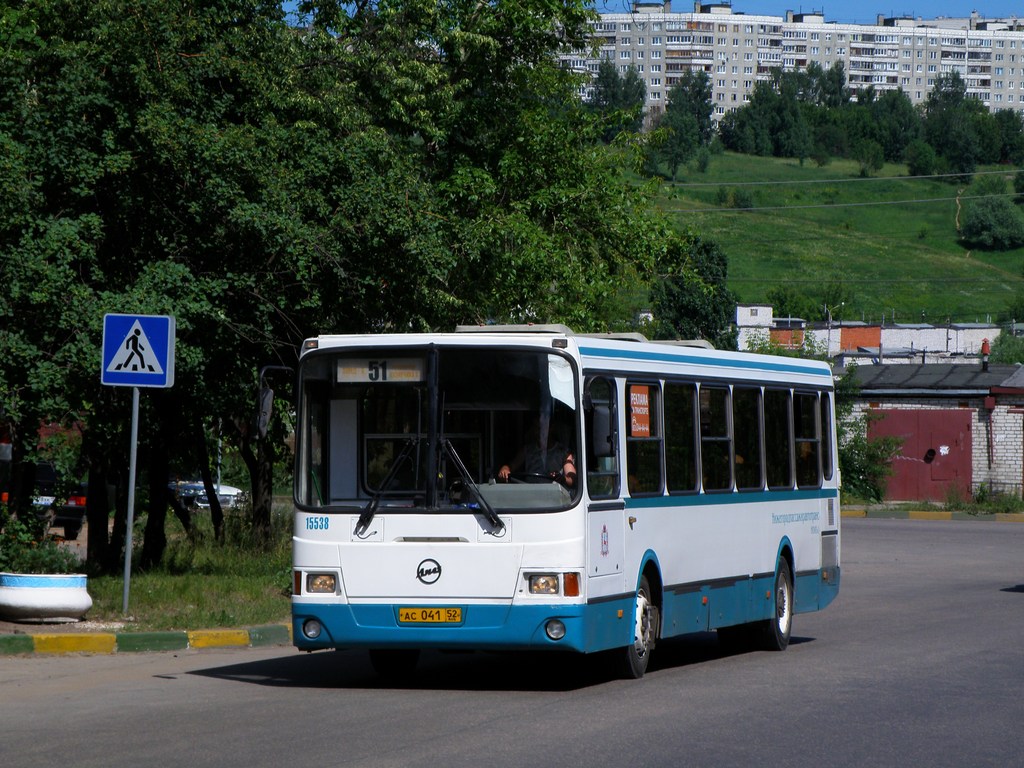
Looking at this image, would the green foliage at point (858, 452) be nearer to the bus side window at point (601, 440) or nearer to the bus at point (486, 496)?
the bus at point (486, 496)

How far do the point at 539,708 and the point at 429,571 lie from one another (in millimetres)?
1383

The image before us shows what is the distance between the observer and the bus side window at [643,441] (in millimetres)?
12398

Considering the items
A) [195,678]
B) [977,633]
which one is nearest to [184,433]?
[195,678]

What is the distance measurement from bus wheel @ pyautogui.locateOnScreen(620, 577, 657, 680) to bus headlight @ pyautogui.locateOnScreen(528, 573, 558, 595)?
1.20 m

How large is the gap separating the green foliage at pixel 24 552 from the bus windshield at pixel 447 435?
4.99m

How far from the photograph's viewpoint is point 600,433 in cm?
1164

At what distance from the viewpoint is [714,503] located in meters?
13.9

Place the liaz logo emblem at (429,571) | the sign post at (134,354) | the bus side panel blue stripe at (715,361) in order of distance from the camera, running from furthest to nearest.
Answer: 1. the sign post at (134,354)
2. the bus side panel blue stripe at (715,361)
3. the liaz logo emblem at (429,571)

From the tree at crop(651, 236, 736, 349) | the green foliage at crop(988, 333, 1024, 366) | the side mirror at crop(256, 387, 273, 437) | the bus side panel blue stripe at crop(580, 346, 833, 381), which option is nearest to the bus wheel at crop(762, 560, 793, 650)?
the bus side panel blue stripe at crop(580, 346, 833, 381)

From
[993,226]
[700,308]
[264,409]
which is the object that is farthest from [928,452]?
[993,226]

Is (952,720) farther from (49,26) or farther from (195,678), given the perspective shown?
(49,26)

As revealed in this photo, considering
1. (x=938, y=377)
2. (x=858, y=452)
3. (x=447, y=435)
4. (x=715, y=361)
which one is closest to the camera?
(x=447, y=435)

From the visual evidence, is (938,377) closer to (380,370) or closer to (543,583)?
(380,370)

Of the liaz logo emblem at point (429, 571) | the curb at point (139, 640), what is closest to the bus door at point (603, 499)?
the liaz logo emblem at point (429, 571)
